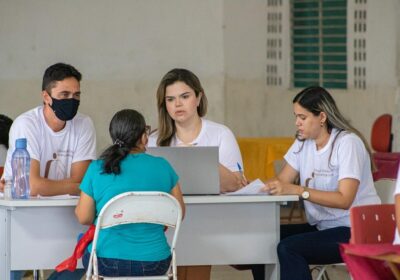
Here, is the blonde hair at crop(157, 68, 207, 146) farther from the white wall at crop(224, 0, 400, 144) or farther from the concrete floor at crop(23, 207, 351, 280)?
the white wall at crop(224, 0, 400, 144)

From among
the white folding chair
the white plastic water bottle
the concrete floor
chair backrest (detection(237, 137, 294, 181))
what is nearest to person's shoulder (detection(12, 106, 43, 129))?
the white plastic water bottle

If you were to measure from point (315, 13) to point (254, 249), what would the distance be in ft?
21.7

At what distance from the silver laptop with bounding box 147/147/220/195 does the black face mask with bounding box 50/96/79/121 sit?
1.86 feet

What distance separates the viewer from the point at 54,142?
5.17m

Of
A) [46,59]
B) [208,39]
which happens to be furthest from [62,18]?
[208,39]

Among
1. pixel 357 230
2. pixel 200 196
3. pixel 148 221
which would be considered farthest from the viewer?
pixel 200 196

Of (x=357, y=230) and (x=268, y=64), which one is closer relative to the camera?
(x=357, y=230)

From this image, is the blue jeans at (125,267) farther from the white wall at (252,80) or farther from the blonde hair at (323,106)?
the white wall at (252,80)

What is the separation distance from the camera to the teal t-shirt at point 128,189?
4.29 meters

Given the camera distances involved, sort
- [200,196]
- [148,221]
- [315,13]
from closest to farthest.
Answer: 1. [148,221]
2. [200,196]
3. [315,13]

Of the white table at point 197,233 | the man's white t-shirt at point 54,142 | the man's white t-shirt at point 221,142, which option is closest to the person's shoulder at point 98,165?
the white table at point 197,233

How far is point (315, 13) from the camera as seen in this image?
11062 mm

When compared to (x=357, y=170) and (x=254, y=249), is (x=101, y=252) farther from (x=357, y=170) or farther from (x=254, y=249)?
(x=357, y=170)

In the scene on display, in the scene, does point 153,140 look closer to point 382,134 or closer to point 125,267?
point 125,267
